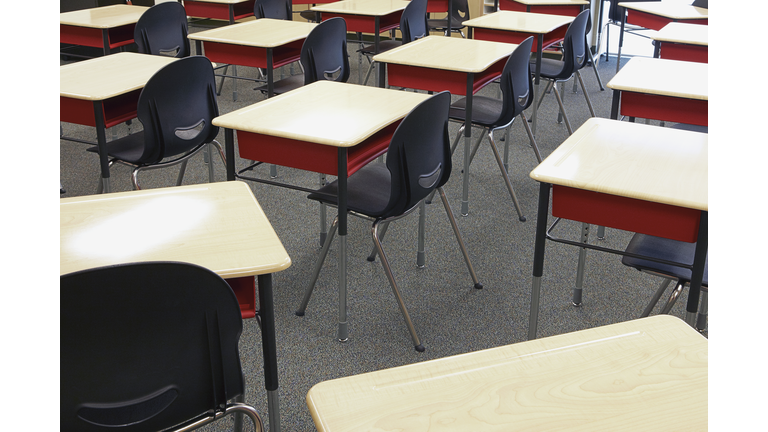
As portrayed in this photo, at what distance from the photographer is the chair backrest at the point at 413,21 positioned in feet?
14.9

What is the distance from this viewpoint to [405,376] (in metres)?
0.99

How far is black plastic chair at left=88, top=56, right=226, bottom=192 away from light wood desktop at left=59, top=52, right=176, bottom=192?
0.46 feet

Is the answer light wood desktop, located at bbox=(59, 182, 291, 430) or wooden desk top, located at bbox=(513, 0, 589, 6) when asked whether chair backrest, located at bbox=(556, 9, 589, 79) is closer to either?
wooden desk top, located at bbox=(513, 0, 589, 6)

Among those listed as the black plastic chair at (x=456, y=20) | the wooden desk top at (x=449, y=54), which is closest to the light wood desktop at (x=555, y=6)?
the black plastic chair at (x=456, y=20)

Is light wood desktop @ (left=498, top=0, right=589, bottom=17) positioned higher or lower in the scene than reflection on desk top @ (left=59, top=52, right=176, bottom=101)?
higher

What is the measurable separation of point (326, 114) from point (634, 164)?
3.58ft

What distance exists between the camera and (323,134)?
83.1 inches

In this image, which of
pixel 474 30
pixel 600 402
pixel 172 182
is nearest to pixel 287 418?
pixel 600 402

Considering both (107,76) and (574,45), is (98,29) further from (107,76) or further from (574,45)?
(574,45)

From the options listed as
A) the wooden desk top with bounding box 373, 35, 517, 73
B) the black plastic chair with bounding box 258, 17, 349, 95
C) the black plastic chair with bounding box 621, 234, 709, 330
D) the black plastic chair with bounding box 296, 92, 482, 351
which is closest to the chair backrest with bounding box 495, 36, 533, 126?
the wooden desk top with bounding box 373, 35, 517, 73

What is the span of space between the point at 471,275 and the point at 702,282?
1110 mm

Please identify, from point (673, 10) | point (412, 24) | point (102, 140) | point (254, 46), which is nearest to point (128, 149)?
point (102, 140)

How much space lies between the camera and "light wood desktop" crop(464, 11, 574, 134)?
4008mm

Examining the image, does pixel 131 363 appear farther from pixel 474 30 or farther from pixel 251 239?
pixel 474 30
